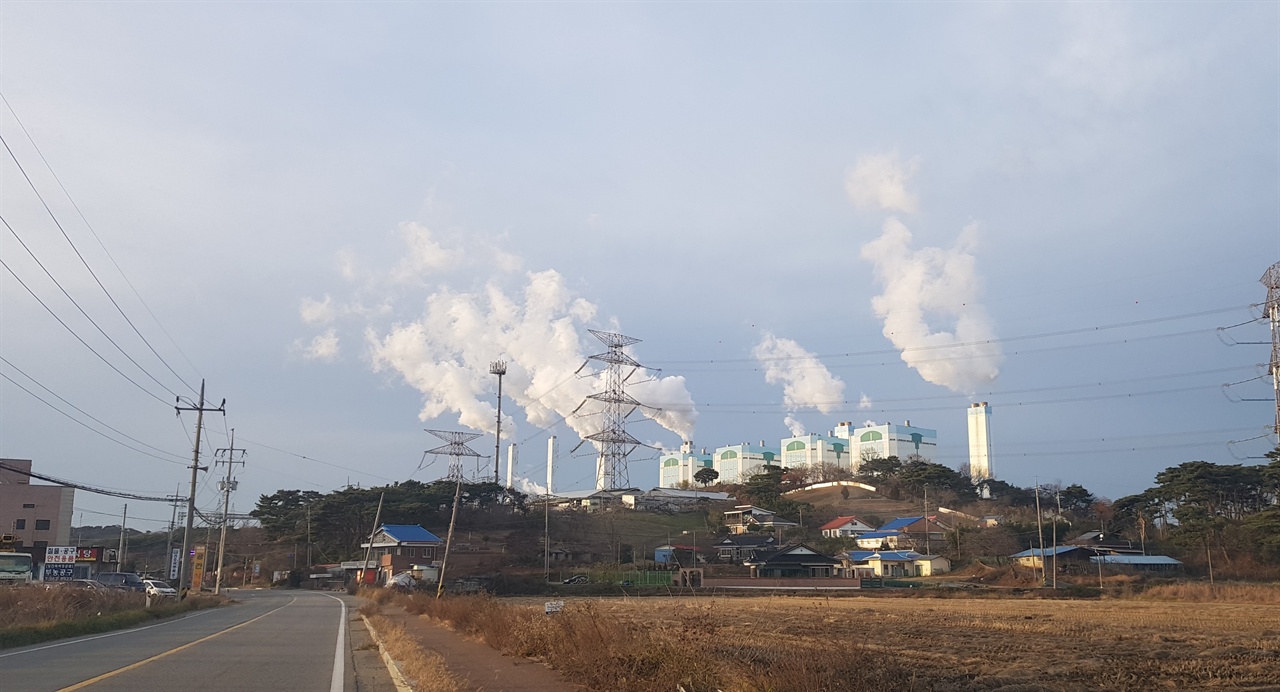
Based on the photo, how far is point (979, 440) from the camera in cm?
14425

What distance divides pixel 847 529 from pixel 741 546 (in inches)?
616

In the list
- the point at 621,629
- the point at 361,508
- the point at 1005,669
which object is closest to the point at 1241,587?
the point at 1005,669

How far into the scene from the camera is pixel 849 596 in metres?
56.9

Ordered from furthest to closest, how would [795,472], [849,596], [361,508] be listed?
1. [795,472]
2. [361,508]
3. [849,596]

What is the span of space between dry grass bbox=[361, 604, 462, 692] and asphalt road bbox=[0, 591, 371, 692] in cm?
86

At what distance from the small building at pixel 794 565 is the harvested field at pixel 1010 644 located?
41.0 m

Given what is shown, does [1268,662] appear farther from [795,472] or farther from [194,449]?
[795,472]

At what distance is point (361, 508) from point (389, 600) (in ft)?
160

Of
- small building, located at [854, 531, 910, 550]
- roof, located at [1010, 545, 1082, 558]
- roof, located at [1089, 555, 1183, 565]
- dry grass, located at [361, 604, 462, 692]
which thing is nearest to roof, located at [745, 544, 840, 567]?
small building, located at [854, 531, 910, 550]

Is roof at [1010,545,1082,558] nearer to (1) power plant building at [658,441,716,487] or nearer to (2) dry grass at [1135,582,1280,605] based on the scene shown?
(2) dry grass at [1135,582,1280,605]

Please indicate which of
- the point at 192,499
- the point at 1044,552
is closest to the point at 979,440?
the point at 1044,552

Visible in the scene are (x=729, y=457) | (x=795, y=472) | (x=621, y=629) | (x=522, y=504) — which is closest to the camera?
(x=621, y=629)

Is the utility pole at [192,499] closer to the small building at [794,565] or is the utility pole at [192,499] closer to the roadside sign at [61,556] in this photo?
the roadside sign at [61,556]

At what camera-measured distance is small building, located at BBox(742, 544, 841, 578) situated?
7575 centimetres
